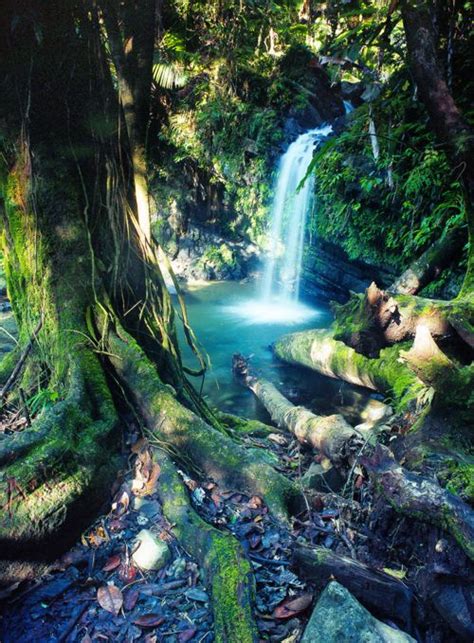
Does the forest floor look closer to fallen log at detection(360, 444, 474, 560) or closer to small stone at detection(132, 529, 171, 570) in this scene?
small stone at detection(132, 529, 171, 570)

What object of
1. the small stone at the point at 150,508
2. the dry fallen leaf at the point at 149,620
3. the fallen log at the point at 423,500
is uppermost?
the fallen log at the point at 423,500

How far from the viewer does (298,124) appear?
13602mm

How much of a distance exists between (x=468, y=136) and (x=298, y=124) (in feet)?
32.6

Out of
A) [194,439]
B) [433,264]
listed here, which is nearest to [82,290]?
[194,439]

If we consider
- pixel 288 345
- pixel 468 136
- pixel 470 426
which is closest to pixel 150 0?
pixel 468 136

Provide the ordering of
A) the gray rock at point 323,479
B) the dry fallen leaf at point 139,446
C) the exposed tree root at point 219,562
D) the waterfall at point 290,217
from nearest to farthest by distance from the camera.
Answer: the exposed tree root at point 219,562, the dry fallen leaf at point 139,446, the gray rock at point 323,479, the waterfall at point 290,217

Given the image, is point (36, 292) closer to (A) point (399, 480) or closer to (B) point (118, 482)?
(B) point (118, 482)

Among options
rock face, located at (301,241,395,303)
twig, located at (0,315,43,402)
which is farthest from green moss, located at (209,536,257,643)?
rock face, located at (301,241,395,303)

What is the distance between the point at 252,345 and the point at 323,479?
707 cm

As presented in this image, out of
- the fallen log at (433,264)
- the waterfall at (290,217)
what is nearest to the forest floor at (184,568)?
the fallen log at (433,264)

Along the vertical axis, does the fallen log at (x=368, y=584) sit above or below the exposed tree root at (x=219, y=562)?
above

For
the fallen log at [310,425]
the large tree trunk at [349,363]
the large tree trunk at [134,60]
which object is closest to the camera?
the large tree trunk at [134,60]

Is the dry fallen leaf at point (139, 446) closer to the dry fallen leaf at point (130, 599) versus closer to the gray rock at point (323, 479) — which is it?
the dry fallen leaf at point (130, 599)

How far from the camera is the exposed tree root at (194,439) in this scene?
290 centimetres
